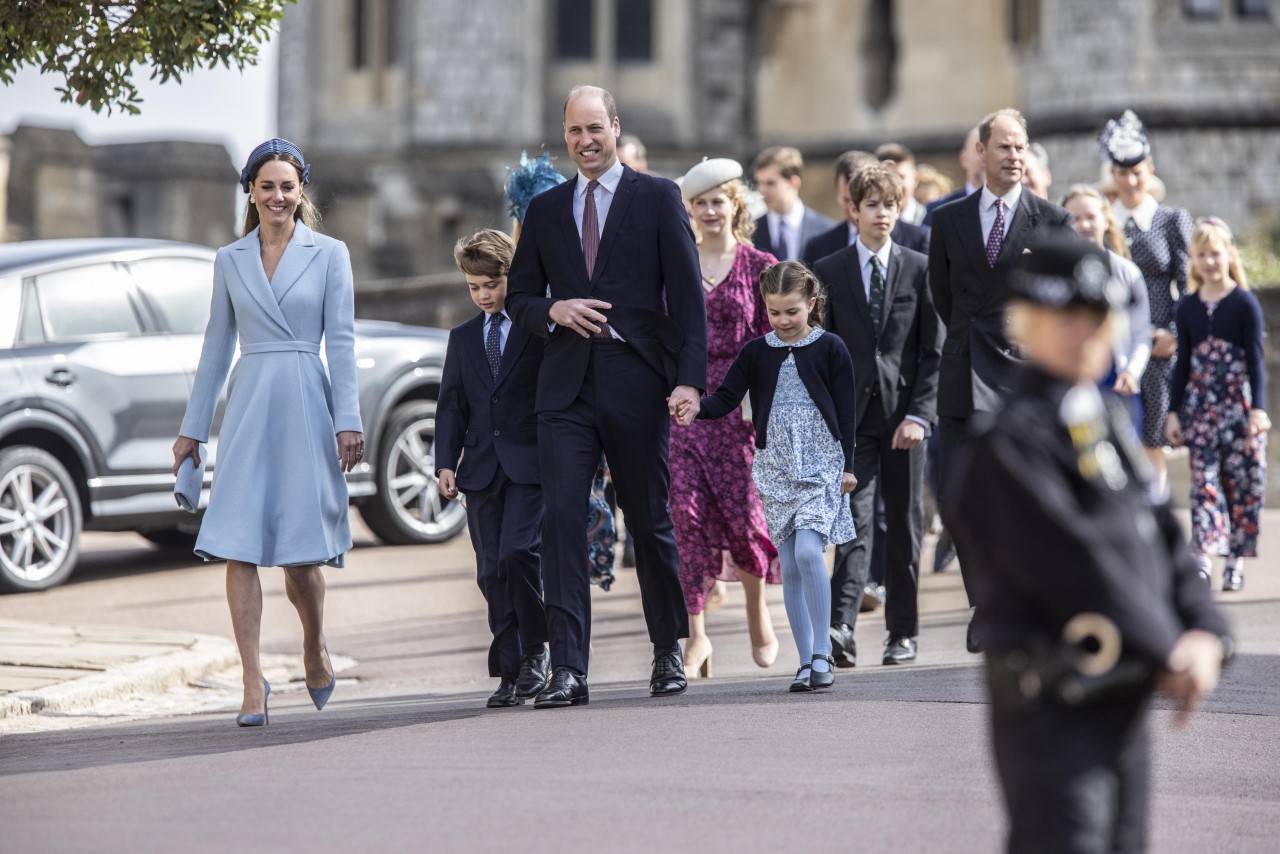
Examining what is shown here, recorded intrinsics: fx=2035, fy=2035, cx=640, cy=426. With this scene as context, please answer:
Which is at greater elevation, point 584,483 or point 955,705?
point 584,483

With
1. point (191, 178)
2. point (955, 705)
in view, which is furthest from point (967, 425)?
point (191, 178)

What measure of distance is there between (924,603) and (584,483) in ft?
12.1

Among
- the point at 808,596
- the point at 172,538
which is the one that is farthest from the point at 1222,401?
the point at 172,538

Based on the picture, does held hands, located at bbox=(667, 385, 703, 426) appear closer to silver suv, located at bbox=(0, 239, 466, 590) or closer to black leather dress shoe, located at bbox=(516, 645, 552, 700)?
black leather dress shoe, located at bbox=(516, 645, 552, 700)

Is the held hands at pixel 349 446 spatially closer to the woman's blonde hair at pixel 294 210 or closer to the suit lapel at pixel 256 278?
the suit lapel at pixel 256 278

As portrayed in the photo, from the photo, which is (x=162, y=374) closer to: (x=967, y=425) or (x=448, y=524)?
(x=448, y=524)

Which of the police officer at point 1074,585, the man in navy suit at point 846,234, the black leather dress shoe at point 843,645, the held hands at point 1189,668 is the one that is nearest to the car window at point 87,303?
the man in navy suit at point 846,234

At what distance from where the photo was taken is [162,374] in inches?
435

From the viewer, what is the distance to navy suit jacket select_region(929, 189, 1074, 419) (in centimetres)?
789

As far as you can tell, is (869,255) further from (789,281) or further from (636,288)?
(636,288)

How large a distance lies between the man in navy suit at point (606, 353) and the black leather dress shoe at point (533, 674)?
26 cm

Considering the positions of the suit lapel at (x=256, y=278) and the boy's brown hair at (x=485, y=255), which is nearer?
the suit lapel at (x=256, y=278)

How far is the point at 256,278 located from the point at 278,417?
484 mm

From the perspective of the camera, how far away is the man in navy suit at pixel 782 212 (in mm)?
10367
